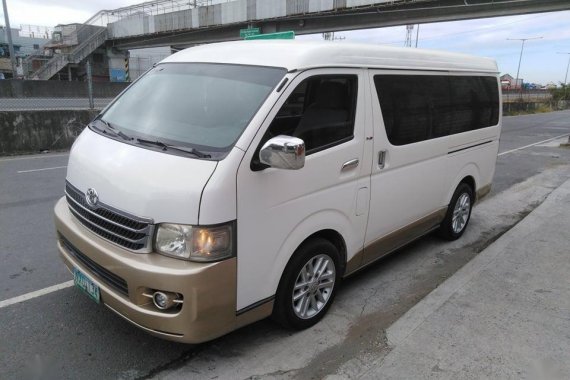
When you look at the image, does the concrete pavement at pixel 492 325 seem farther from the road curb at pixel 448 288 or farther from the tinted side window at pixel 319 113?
the tinted side window at pixel 319 113

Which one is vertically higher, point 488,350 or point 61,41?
point 61,41

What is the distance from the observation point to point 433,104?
4527 mm

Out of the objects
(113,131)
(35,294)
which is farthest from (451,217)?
(35,294)

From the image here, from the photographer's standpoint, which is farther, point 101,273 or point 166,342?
point 166,342

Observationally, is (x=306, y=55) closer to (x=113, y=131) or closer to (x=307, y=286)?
(x=113, y=131)

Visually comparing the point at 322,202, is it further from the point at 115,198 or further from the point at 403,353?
the point at 115,198

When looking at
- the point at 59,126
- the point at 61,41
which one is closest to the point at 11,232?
the point at 59,126

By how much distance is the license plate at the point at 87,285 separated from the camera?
3007mm

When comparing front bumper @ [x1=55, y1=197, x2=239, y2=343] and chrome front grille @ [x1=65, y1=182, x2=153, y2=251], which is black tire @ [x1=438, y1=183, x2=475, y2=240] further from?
chrome front grille @ [x1=65, y1=182, x2=153, y2=251]

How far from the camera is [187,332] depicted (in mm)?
2701

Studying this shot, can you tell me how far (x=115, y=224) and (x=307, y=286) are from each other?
4.64 ft

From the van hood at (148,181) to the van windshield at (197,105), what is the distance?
173 millimetres

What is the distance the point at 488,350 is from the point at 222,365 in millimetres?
1789

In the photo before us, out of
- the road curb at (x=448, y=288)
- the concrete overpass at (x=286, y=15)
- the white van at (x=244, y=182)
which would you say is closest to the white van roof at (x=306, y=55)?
the white van at (x=244, y=182)
